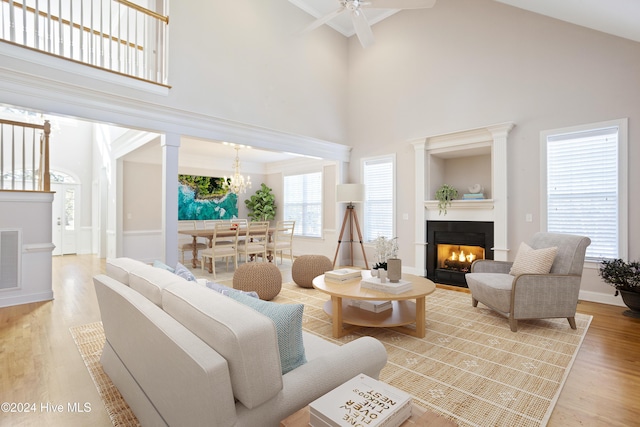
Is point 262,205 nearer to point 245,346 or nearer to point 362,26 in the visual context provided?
point 362,26

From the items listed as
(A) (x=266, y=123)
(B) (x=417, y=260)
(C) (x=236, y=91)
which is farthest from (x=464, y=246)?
(C) (x=236, y=91)

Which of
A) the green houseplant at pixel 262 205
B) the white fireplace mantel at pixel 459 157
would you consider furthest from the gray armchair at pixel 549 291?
the green houseplant at pixel 262 205

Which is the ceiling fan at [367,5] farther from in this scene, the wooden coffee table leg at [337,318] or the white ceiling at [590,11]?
the wooden coffee table leg at [337,318]

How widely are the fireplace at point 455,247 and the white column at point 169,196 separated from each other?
414 cm

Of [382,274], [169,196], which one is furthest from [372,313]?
[169,196]

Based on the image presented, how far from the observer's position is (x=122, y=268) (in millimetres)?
2107

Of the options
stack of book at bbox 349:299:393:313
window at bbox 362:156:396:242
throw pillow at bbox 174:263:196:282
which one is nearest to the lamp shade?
window at bbox 362:156:396:242

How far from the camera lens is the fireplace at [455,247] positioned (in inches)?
196

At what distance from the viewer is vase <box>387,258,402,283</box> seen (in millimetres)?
3072

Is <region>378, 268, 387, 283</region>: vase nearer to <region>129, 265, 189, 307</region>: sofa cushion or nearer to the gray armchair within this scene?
the gray armchair

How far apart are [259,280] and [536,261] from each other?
3150 millimetres

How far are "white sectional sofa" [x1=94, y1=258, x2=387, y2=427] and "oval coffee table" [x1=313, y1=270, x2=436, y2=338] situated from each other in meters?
1.16

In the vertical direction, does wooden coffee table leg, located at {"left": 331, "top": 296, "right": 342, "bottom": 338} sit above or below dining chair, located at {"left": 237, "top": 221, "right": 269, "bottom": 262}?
below

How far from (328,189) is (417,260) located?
113 inches
